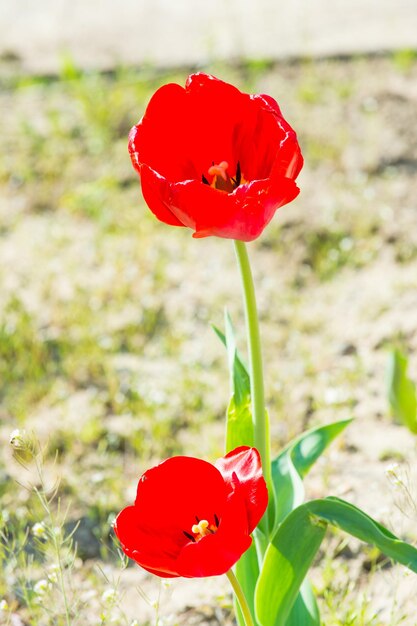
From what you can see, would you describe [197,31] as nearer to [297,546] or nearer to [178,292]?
[178,292]

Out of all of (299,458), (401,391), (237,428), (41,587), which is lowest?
(41,587)

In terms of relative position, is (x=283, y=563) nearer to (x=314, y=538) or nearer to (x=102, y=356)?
(x=314, y=538)

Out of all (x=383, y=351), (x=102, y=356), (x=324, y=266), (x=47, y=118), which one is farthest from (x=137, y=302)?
(x=47, y=118)

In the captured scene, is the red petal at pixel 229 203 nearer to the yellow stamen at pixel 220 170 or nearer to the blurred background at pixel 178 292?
the yellow stamen at pixel 220 170

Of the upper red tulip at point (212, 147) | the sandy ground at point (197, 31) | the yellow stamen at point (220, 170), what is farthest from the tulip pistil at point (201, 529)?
the sandy ground at point (197, 31)

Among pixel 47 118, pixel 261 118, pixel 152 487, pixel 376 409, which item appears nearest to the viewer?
pixel 152 487

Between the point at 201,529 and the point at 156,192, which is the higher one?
the point at 156,192

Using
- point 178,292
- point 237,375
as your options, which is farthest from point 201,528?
point 178,292
